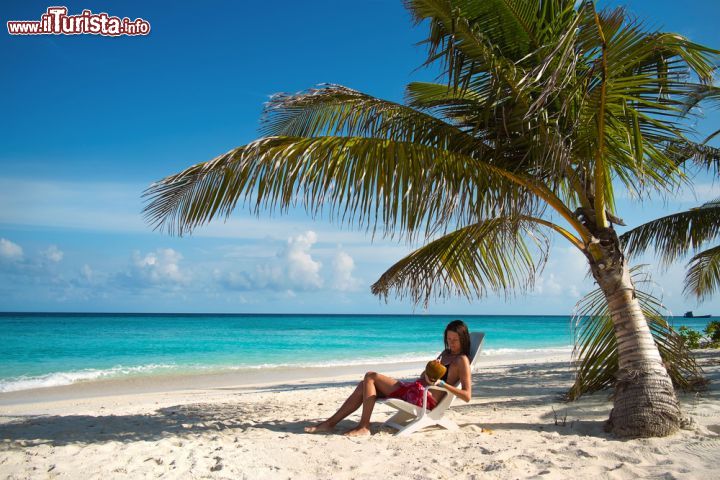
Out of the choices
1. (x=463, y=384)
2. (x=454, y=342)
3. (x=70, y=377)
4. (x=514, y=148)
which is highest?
(x=514, y=148)

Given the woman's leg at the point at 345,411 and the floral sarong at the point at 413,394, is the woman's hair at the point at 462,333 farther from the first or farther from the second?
the woman's leg at the point at 345,411

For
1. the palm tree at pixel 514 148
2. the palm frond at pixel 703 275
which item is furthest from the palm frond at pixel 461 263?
the palm frond at pixel 703 275

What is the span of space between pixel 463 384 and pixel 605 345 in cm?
151

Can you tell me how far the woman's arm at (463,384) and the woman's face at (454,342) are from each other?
6.1 inches

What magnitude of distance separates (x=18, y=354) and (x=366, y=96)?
844 inches

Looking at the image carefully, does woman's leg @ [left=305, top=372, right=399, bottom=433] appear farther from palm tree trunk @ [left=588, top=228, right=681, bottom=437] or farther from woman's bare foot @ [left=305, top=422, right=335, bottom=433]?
palm tree trunk @ [left=588, top=228, right=681, bottom=437]

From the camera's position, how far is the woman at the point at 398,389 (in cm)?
464

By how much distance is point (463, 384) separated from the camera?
184 inches

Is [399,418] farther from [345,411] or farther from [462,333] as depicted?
[462,333]

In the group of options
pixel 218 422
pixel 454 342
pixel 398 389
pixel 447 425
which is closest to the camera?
pixel 447 425

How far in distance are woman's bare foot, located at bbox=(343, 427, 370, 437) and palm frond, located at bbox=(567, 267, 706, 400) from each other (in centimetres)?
195

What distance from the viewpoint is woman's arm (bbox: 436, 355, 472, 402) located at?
453 centimetres

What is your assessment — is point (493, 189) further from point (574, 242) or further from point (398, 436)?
point (398, 436)

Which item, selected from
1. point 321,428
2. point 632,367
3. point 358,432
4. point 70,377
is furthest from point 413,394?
point 70,377
